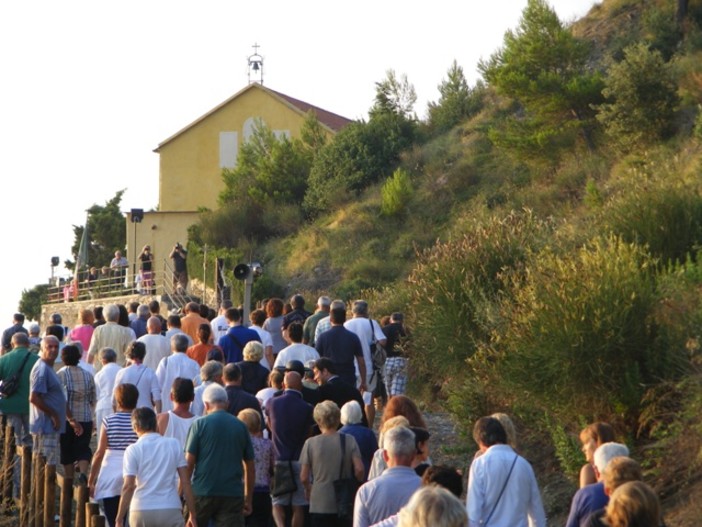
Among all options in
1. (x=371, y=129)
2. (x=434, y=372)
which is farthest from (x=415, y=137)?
(x=434, y=372)

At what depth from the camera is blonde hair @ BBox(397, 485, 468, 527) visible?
5.03 m

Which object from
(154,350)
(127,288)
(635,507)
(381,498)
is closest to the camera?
(635,507)

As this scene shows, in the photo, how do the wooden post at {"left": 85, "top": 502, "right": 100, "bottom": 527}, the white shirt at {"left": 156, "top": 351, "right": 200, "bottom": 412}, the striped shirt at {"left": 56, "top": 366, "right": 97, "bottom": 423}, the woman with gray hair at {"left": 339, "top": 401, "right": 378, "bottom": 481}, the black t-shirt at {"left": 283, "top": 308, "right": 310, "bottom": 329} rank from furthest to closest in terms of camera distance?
1. the black t-shirt at {"left": 283, "top": 308, "right": 310, "bottom": 329}
2. the striped shirt at {"left": 56, "top": 366, "right": 97, "bottom": 423}
3. the white shirt at {"left": 156, "top": 351, "right": 200, "bottom": 412}
4. the woman with gray hair at {"left": 339, "top": 401, "right": 378, "bottom": 481}
5. the wooden post at {"left": 85, "top": 502, "right": 100, "bottom": 527}

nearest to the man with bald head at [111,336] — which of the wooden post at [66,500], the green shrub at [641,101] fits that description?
the wooden post at [66,500]

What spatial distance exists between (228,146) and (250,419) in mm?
47319

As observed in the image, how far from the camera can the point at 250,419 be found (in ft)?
33.6

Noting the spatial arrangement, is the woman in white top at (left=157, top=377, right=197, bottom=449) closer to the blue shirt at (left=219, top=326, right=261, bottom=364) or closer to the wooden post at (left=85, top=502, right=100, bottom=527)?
the wooden post at (left=85, top=502, right=100, bottom=527)

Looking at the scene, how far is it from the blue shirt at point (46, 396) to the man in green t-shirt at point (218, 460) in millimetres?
3623

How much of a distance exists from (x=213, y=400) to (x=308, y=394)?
76.0 inches

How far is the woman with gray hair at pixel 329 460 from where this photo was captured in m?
9.71

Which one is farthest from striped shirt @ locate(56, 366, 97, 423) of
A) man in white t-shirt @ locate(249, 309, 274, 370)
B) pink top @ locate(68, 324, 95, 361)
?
pink top @ locate(68, 324, 95, 361)

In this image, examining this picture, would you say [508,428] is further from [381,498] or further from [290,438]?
[290,438]

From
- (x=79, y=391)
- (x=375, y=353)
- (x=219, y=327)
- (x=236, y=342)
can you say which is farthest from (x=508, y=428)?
(x=219, y=327)

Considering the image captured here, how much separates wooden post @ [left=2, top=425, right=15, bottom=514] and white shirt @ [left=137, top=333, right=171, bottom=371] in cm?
171
